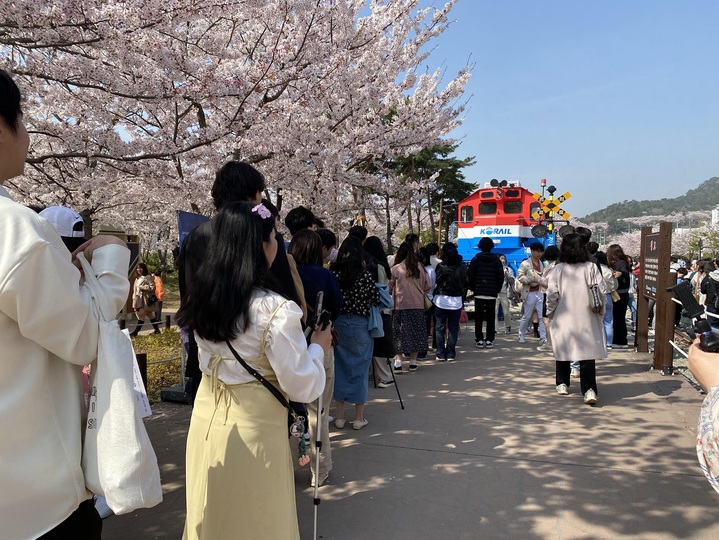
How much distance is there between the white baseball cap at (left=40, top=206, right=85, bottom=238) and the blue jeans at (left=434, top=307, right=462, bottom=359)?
625 cm

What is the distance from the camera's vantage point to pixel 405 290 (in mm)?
7059

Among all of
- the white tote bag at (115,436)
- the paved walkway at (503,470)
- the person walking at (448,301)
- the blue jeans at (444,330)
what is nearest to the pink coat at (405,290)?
the person walking at (448,301)

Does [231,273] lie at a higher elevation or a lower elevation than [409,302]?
higher

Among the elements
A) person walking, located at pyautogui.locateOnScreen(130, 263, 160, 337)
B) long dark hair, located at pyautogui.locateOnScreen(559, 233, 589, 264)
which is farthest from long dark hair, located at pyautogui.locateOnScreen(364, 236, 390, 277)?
person walking, located at pyautogui.locateOnScreen(130, 263, 160, 337)

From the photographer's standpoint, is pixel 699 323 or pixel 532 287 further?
pixel 532 287

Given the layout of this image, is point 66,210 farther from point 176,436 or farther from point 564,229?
point 564,229

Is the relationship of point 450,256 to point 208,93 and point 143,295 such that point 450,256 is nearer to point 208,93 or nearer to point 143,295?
point 208,93

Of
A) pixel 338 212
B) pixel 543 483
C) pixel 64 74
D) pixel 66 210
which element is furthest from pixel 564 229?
pixel 66 210

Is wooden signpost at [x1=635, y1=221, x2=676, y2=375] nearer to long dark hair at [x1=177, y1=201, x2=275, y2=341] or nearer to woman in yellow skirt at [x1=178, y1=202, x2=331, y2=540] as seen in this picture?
woman in yellow skirt at [x1=178, y1=202, x2=331, y2=540]

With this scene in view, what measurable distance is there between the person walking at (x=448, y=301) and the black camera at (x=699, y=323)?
216 inches

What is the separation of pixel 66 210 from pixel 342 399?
10.8 ft

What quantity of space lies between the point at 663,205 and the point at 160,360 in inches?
6638

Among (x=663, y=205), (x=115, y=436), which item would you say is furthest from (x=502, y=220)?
(x=663, y=205)

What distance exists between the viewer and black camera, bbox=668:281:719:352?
60.4 inches
